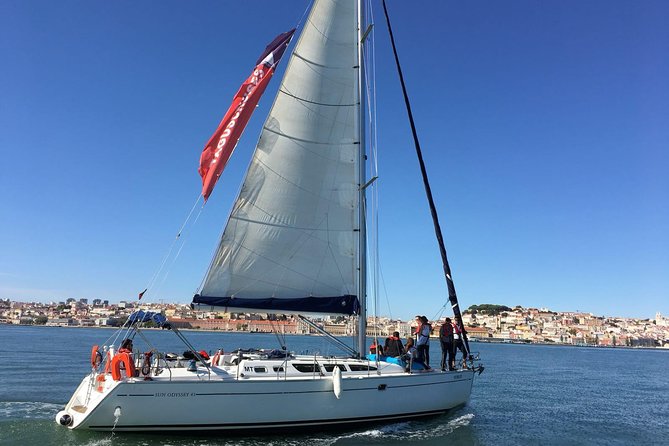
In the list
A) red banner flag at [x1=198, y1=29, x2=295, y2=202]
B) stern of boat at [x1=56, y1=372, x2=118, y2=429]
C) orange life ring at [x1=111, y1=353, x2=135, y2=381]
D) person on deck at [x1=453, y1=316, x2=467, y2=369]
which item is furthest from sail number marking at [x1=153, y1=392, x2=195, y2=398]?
person on deck at [x1=453, y1=316, x2=467, y2=369]

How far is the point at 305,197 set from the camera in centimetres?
1305

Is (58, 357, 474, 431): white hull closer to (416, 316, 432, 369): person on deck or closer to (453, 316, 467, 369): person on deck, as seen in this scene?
(416, 316, 432, 369): person on deck

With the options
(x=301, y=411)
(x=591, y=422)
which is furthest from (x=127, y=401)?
(x=591, y=422)

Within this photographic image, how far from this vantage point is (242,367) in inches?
424

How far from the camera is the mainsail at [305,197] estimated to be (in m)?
12.3

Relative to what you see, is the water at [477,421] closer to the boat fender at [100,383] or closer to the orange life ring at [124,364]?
the boat fender at [100,383]

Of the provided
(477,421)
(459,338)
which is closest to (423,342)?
(459,338)

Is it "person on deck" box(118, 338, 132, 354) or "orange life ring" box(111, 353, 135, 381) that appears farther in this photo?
"person on deck" box(118, 338, 132, 354)

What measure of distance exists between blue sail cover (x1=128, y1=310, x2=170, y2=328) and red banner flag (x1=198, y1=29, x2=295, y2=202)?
9.63 ft

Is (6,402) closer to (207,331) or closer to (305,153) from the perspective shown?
(305,153)

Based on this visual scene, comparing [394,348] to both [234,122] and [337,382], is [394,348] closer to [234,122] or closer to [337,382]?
[337,382]

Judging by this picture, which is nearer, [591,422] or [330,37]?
[330,37]

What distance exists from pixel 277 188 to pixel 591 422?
12.4 meters

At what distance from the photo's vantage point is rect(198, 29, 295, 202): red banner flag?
39.4 ft
